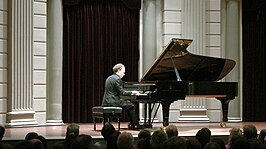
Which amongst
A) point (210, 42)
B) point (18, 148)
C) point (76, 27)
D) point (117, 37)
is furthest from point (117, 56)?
point (18, 148)

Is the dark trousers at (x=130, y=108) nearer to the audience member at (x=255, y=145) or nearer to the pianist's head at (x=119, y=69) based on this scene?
the pianist's head at (x=119, y=69)

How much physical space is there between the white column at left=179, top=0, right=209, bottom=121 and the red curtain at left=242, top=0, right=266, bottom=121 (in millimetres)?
1251

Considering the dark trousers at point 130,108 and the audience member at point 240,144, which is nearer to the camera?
the audience member at point 240,144

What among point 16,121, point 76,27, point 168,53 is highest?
point 76,27

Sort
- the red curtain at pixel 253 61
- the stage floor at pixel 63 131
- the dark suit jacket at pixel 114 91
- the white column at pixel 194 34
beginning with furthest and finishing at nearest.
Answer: the red curtain at pixel 253 61 < the white column at pixel 194 34 < the dark suit jacket at pixel 114 91 < the stage floor at pixel 63 131

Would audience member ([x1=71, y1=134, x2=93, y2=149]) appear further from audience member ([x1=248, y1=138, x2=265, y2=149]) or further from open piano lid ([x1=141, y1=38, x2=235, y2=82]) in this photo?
open piano lid ([x1=141, y1=38, x2=235, y2=82])

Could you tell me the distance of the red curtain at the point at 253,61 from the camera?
38.5 feet

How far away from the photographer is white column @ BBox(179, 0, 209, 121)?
36.4ft

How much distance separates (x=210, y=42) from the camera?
37.2ft

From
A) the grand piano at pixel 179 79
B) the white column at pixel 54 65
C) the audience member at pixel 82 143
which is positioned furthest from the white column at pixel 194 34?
the audience member at pixel 82 143

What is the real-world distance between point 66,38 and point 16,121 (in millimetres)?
2193

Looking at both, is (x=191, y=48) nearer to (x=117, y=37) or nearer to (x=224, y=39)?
(x=224, y=39)

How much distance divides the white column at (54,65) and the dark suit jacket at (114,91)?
2216 millimetres

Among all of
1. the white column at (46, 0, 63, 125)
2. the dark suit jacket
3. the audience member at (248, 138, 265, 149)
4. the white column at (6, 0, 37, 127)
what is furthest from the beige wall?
the audience member at (248, 138, 265, 149)
